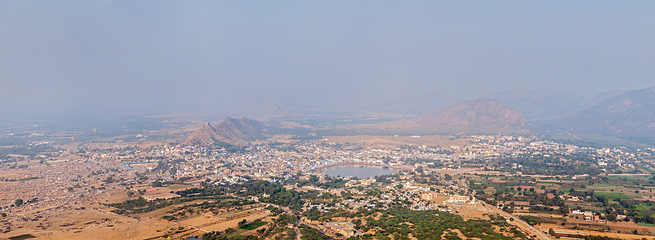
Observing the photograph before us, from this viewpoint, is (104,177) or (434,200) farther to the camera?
(104,177)

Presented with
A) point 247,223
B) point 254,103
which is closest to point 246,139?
point 247,223

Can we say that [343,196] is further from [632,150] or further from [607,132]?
[607,132]

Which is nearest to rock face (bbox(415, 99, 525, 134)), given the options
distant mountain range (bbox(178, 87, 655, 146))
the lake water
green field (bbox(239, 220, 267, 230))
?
distant mountain range (bbox(178, 87, 655, 146))

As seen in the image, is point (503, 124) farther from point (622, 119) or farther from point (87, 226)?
point (87, 226)

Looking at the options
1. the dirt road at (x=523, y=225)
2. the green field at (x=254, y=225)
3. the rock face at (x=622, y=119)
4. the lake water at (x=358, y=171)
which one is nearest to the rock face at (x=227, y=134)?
the lake water at (x=358, y=171)

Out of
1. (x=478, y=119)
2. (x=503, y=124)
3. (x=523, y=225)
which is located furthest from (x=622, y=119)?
(x=523, y=225)

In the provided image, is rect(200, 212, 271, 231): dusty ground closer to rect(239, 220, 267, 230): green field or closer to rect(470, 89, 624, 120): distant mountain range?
rect(239, 220, 267, 230): green field
